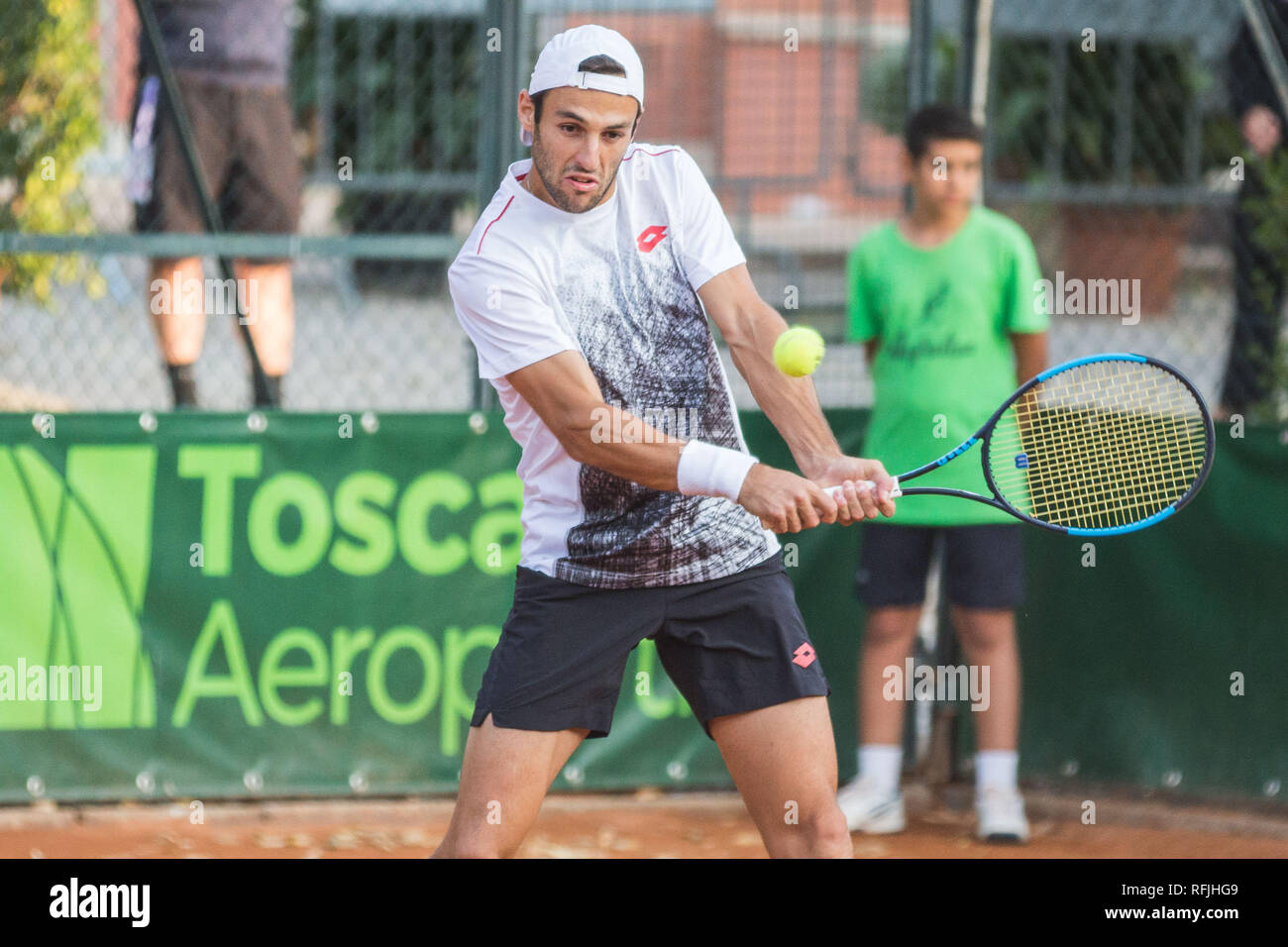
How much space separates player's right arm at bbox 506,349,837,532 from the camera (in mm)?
3084

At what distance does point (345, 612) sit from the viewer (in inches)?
196

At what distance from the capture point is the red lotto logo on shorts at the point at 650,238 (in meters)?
3.29

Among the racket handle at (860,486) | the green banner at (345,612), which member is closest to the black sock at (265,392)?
the green banner at (345,612)

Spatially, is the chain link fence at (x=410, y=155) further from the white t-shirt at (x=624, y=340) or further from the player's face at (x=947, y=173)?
the white t-shirt at (x=624, y=340)

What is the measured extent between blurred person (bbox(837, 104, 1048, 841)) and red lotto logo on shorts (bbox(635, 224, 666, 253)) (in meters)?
1.71

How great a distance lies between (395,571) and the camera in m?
5.02

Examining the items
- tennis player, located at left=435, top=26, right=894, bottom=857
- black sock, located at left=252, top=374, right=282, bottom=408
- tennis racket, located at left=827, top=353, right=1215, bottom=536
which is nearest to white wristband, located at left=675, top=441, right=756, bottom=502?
tennis player, located at left=435, top=26, right=894, bottom=857

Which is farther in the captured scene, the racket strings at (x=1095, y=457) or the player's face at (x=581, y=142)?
the racket strings at (x=1095, y=457)

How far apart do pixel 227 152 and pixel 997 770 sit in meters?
3.41

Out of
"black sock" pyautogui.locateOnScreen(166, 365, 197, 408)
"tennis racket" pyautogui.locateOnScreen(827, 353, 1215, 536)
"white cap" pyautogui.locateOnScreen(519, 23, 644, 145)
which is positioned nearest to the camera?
"white cap" pyautogui.locateOnScreen(519, 23, 644, 145)

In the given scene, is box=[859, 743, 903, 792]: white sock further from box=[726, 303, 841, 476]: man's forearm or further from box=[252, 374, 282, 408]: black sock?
box=[252, 374, 282, 408]: black sock

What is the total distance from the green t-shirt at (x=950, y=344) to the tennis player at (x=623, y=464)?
1550 mm
